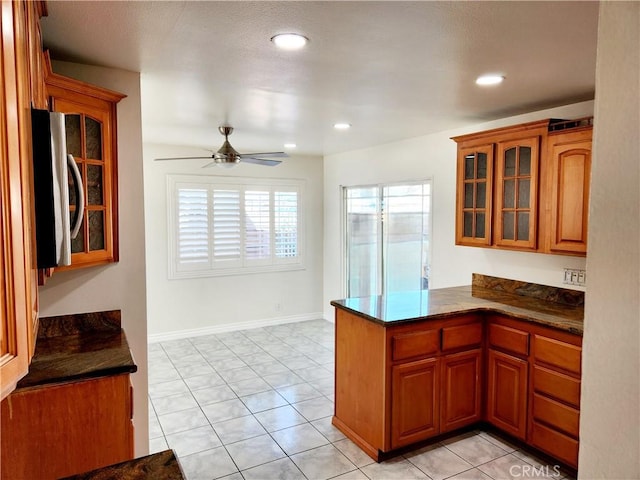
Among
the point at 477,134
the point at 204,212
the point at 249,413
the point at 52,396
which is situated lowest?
the point at 249,413

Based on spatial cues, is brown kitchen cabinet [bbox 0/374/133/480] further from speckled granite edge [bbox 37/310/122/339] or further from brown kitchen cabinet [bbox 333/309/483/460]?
brown kitchen cabinet [bbox 333/309/483/460]

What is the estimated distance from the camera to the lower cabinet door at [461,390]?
3020 mm

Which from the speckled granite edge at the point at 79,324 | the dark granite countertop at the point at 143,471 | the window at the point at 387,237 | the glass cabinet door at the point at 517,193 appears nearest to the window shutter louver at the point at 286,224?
the window at the point at 387,237

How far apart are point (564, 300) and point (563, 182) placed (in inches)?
36.1

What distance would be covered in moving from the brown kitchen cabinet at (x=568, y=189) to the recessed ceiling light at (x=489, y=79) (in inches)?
27.2

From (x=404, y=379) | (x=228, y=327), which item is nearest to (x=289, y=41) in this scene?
(x=404, y=379)

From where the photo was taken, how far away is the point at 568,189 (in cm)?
296

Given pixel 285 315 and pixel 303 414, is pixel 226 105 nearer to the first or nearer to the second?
pixel 303 414

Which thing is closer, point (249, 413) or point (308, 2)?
point (308, 2)

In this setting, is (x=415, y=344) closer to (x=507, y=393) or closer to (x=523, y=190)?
(x=507, y=393)

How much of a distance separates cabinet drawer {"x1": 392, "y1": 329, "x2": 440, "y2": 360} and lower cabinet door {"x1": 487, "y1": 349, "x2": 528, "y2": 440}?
1.71 ft

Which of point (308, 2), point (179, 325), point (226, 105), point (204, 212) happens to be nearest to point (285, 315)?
point (179, 325)

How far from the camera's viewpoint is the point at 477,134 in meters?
3.52

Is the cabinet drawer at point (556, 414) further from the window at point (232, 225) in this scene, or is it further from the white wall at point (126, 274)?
the window at point (232, 225)
